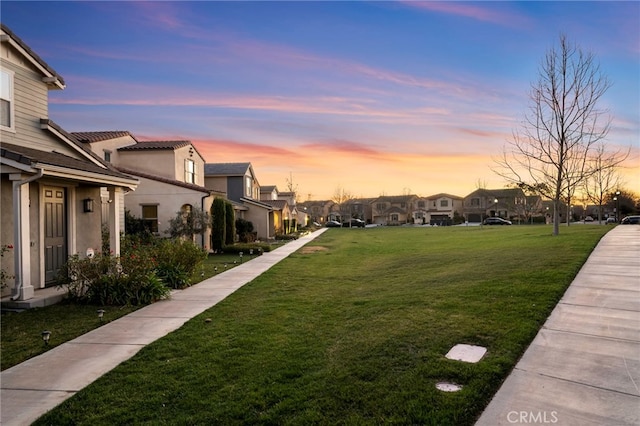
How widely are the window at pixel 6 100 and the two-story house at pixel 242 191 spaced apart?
21.0 metres

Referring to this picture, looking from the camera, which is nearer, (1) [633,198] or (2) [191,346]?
(2) [191,346]

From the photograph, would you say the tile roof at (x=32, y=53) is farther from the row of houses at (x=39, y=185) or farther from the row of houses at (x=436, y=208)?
the row of houses at (x=436, y=208)

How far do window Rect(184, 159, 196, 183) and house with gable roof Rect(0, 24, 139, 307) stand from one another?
36.9 ft

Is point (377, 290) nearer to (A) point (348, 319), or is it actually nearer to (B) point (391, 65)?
(A) point (348, 319)

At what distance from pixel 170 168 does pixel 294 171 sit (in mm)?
50874

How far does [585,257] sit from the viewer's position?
35.0ft

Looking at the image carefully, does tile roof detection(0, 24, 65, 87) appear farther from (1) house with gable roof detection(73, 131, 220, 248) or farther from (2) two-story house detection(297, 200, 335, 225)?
(2) two-story house detection(297, 200, 335, 225)

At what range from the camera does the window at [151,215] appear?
2056 cm

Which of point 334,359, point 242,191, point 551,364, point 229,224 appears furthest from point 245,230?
point 551,364

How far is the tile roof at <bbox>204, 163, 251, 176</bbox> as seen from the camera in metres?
33.7

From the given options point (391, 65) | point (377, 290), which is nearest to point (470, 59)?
point (391, 65)

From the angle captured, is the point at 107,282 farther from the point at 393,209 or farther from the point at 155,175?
the point at 393,209

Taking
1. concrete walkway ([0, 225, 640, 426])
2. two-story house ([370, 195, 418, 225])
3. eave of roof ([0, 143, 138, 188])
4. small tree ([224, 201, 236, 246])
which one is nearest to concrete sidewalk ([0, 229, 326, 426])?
concrete walkway ([0, 225, 640, 426])

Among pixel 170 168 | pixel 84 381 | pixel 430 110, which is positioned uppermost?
pixel 430 110
